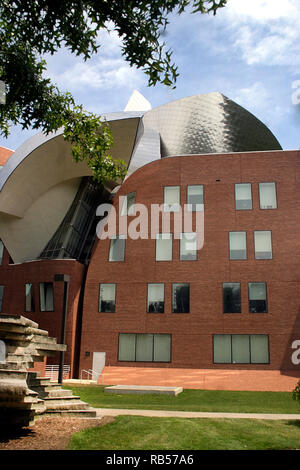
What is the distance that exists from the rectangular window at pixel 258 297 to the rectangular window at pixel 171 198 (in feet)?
25.8

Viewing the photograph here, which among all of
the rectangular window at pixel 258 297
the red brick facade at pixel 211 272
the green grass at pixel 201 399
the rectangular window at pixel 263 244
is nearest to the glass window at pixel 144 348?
the red brick facade at pixel 211 272

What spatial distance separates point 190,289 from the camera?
1276 inches

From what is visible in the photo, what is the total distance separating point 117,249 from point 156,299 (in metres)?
4.85

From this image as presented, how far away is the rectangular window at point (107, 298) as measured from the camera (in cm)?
3353

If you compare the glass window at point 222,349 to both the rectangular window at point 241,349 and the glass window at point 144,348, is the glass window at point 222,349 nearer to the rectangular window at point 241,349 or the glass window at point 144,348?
the rectangular window at point 241,349

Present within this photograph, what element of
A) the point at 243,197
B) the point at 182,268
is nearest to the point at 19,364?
the point at 182,268

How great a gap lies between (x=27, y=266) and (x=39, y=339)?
3006 cm

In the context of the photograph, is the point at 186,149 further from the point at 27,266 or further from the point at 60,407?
the point at 60,407

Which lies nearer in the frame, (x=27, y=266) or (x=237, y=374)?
(x=237, y=374)

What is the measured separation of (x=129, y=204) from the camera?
3538 cm

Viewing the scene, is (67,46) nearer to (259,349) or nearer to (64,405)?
(64,405)
